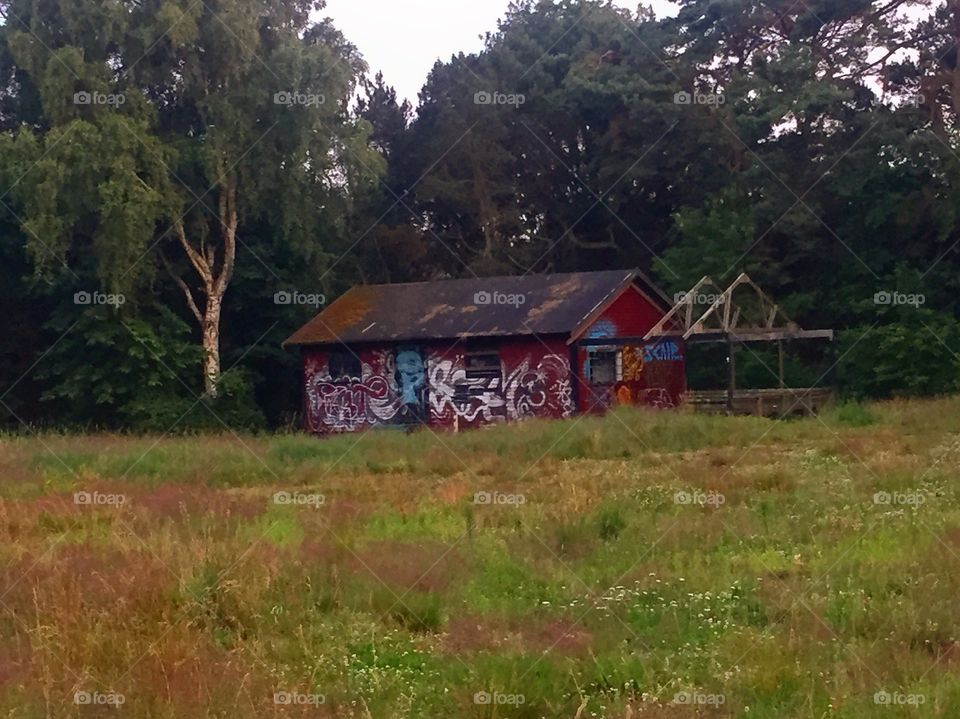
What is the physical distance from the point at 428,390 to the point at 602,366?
473 cm

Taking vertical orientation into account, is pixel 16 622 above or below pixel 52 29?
below

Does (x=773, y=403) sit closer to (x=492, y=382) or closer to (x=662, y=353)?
(x=662, y=353)

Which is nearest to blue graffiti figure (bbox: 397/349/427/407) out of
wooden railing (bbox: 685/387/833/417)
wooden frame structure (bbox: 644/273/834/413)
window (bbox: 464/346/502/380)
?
window (bbox: 464/346/502/380)

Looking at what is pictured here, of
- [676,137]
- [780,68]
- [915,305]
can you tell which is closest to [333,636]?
[915,305]

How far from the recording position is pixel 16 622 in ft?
25.6

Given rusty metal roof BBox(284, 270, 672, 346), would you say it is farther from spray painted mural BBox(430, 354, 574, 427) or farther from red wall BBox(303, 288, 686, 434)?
spray painted mural BBox(430, 354, 574, 427)

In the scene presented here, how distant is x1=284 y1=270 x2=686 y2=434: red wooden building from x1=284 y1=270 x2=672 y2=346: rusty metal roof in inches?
1.6

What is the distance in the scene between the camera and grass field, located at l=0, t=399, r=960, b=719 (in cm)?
646

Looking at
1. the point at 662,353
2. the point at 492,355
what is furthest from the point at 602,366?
the point at 492,355

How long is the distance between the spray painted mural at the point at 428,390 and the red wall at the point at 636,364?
0.68 meters

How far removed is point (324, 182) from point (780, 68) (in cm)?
1387

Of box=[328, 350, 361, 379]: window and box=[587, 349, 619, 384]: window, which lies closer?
box=[587, 349, 619, 384]: window

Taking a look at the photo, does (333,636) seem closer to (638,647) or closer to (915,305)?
(638,647)

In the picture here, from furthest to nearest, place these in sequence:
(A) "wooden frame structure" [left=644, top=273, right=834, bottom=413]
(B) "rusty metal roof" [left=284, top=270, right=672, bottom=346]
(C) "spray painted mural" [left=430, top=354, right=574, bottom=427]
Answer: (B) "rusty metal roof" [left=284, top=270, right=672, bottom=346] < (C) "spray painted mural" [left=430, top=354, right=574, bottom=427] < (A) "wooden frame structure" [left=644, top=273, right=834, bottom=413]
